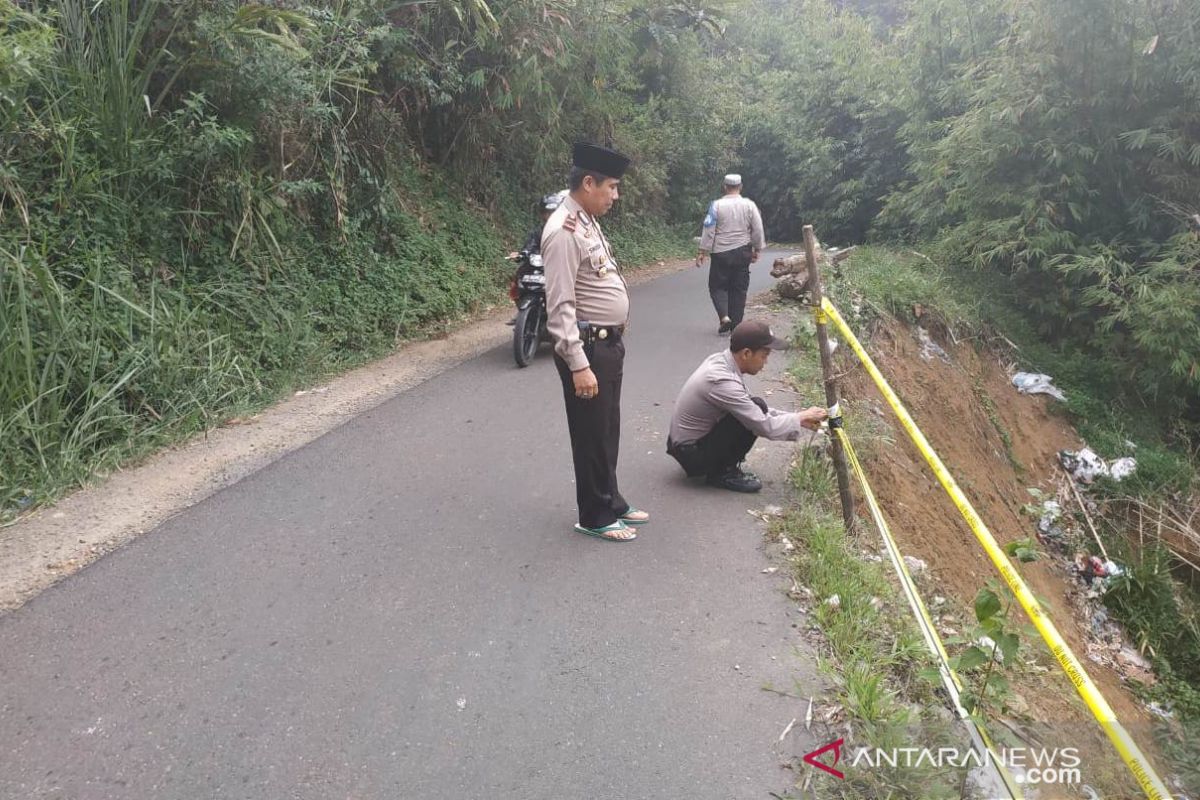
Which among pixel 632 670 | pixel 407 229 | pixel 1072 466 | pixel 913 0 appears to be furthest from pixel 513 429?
pixel 913 0

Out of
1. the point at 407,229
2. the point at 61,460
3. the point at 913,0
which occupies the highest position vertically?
the point at 913,0

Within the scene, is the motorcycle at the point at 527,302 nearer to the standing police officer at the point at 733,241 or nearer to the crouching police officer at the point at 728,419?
the standing police officer at the point at 733,241

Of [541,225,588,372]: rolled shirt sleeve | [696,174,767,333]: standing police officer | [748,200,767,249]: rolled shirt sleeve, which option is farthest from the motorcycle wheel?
[541,225,588,372]: rolled shirt sleeve

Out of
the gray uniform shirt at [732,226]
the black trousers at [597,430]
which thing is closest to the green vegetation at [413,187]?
the gray uniform shirt at [732,226]

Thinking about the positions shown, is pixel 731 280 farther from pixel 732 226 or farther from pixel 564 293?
pixel 564 293

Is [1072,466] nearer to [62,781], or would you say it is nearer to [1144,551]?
[1144,551]

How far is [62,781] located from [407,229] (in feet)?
28.0

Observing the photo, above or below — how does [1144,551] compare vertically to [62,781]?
below

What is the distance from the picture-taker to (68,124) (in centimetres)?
606

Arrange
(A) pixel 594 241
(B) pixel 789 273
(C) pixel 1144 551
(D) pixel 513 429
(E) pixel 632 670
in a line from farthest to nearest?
(B) pixel 789 273, (C) pixel 1144 551, (D) pixel 513 429, (A) pixel 594 241, (E) pixel 632 670

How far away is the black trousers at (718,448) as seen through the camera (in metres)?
5.07

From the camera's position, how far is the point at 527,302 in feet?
27.1

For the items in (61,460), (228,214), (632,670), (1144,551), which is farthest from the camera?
(1144,551)

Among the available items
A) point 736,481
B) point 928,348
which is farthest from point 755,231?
point 736,481
